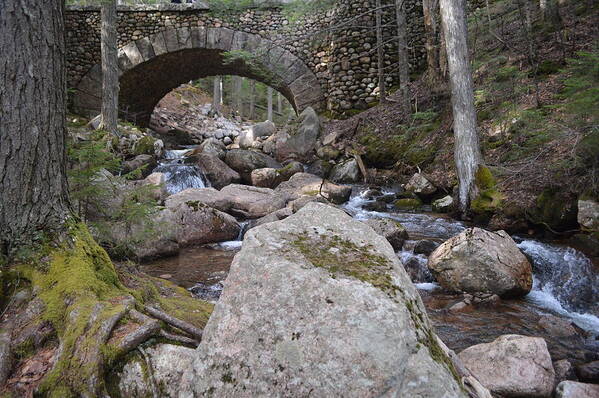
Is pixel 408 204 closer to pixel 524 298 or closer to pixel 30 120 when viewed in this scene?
pixel 524 298

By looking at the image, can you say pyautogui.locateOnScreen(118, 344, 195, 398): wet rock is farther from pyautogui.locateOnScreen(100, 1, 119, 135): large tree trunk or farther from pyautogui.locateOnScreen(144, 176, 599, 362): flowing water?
pyautogui.locateOnScreen(100, 1, 119, 135): large tree trunk

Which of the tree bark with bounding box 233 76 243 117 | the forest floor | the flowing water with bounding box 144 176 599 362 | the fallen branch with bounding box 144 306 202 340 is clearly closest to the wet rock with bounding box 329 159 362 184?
the forest floor

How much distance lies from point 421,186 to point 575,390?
18.9 ft

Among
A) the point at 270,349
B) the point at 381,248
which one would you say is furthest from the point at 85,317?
the point at 381,248

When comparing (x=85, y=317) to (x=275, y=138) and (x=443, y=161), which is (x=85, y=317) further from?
(x=275, y=138)

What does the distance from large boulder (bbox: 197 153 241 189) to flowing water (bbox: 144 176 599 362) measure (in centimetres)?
480

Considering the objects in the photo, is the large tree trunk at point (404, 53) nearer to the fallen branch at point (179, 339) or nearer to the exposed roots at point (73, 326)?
the exposed roots at point (73, 326)

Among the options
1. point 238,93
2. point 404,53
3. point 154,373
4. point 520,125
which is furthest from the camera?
point 238,93

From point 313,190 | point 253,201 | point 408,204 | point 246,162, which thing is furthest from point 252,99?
point 408,204

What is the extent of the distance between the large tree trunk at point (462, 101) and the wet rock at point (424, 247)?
1.66 m

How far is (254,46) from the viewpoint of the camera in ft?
43.4

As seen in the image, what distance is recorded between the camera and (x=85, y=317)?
1828mm

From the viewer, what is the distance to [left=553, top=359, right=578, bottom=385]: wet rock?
103 inches

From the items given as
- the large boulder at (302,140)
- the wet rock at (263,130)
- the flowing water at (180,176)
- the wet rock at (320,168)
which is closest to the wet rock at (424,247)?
the wet rock at (320,168)
